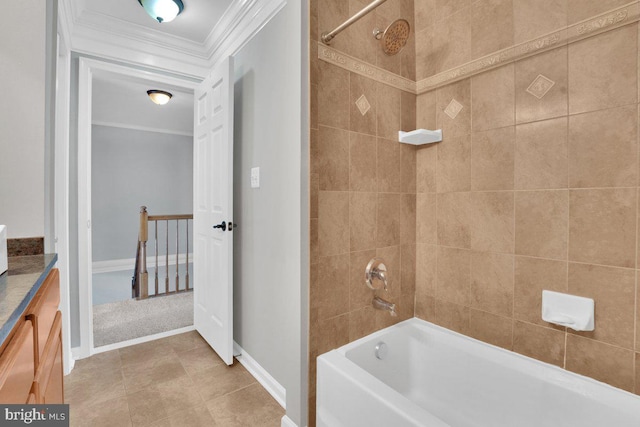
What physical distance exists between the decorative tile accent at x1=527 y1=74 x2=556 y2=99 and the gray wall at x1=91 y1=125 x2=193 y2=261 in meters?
5.77

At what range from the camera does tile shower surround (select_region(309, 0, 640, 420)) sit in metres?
1.20

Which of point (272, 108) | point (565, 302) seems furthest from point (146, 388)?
point (565, 302)

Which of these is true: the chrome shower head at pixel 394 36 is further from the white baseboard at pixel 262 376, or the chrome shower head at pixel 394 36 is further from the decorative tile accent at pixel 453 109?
the white baseboard at pixel 262 376

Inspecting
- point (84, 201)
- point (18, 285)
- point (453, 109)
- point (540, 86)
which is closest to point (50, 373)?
point (18, 285)

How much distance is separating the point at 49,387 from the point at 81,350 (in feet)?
5.41

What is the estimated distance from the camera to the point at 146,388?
189 cm

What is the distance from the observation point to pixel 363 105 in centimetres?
165

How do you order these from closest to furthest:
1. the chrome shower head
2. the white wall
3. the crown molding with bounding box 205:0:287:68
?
the white wall
the chrome shower head
the crown molding with bounding box 205:0:287:68

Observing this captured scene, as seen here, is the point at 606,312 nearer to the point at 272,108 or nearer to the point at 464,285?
the point at 464,285

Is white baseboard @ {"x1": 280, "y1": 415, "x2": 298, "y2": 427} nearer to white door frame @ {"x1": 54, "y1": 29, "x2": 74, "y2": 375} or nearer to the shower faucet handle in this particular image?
the shower faucet handle

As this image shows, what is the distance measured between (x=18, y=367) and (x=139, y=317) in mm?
2704

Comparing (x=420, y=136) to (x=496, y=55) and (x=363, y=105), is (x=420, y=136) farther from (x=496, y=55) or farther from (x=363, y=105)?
(x=496, y=55)

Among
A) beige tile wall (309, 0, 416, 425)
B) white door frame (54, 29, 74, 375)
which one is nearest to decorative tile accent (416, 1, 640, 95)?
beige tile wall (309, 0, 416, 425)

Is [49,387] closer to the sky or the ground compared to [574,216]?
closer to the ground
